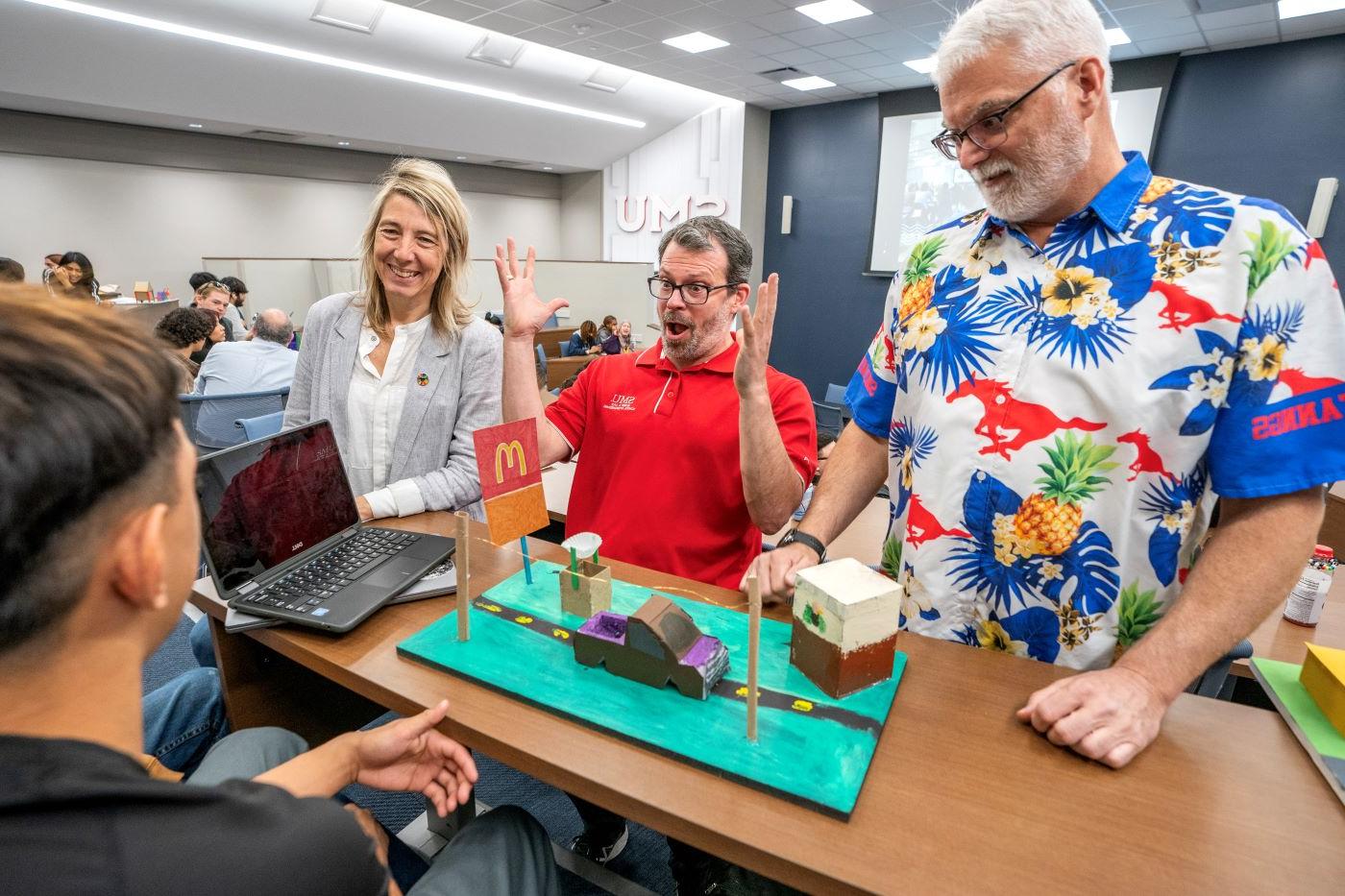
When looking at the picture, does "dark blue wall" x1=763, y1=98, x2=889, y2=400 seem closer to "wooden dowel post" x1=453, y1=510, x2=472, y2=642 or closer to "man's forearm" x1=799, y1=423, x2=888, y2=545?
"man's forearm" x1=799, y1=423, x2=888, y2=545

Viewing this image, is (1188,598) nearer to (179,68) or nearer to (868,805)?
(868,805)

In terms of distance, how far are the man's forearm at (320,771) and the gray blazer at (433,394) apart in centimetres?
80

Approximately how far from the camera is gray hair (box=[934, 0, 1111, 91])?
105cm

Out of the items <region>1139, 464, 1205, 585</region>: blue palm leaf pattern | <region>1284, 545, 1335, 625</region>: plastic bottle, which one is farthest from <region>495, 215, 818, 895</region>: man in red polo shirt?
<region>1284, 545, 1335, 625</region>: plastic bottle

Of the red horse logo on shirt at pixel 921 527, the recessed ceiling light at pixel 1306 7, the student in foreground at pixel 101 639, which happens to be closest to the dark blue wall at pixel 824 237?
the recessed ceiling light at pixel 1306 7

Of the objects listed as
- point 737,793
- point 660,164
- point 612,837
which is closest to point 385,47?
point 660,164

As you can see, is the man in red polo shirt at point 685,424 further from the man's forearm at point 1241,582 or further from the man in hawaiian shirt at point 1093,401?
the man's forearm at point 1241,582

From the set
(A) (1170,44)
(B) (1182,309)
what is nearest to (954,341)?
(B) (1182,309)

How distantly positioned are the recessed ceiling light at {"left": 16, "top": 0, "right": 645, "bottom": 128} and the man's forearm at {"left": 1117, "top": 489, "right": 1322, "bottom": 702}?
27.1ft

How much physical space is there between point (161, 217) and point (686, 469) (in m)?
10.3

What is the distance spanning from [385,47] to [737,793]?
837 centimetres

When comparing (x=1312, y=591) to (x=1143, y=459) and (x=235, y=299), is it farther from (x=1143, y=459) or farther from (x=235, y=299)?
(x=235, y=299)

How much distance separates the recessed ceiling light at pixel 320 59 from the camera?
19.1 feet

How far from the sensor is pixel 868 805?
0.75m
